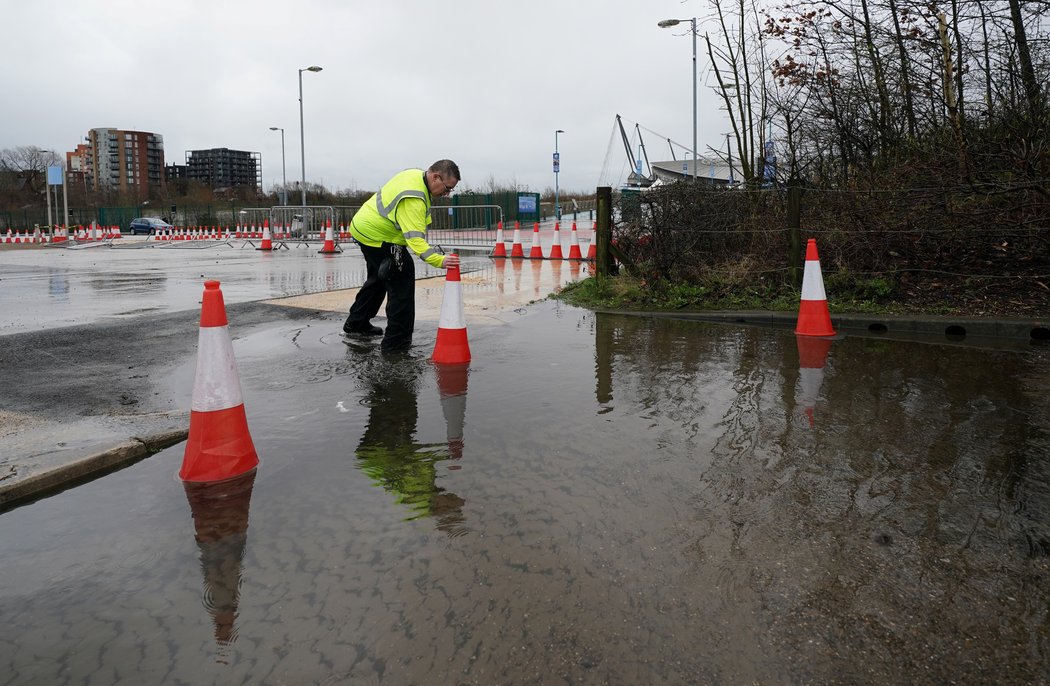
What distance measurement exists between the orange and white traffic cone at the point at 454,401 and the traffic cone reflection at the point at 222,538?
39.5 inches

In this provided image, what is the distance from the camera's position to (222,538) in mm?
3094

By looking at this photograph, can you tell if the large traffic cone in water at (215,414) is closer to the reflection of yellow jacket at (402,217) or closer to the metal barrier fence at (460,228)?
the reflection of yellow jacket at (402,217)

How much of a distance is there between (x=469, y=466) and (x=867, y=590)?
1.91m

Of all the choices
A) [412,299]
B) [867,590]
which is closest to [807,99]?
[412,299]

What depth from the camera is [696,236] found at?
10203mm

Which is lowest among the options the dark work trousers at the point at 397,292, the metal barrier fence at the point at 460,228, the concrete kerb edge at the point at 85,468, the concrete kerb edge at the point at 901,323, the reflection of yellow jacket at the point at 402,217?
the concrete kerb edge at the point at 85,468

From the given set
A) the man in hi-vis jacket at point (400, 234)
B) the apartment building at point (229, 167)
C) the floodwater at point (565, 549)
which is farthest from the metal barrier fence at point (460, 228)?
the apartment building at point (229, 167)

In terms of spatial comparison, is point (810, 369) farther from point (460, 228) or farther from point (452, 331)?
point (460, 228)

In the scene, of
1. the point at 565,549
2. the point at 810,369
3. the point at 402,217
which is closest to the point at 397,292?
the point at 402,217

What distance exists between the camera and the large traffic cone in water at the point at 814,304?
7.77 meters

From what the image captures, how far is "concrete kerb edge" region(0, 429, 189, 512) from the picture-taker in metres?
3.48

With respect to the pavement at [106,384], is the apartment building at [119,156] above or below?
above

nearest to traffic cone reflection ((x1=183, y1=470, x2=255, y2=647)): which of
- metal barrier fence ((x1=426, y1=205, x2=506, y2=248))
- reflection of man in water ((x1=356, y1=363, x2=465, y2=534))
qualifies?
reflection of man in water ((x1=356, y1=363, x2=465, y2=534))

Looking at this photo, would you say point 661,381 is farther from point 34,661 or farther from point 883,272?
point 883,272
